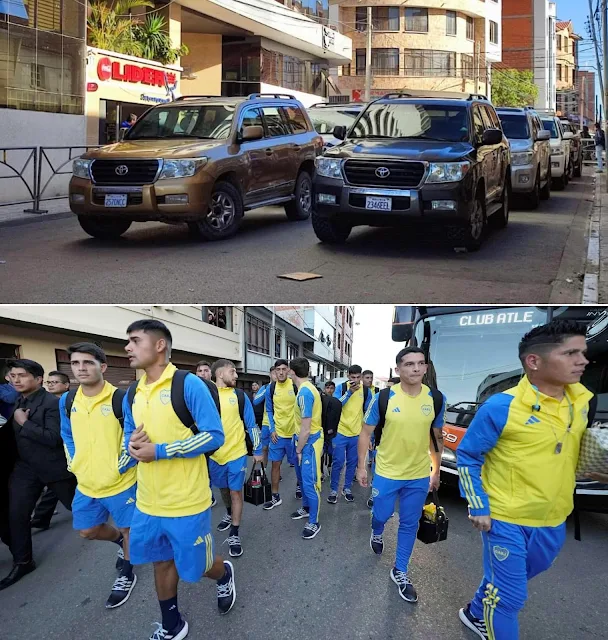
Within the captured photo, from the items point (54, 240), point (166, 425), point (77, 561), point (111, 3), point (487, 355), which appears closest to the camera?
point (166, 425)

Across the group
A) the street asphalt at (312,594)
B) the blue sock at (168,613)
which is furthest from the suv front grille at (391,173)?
the blue sock at (168,613)

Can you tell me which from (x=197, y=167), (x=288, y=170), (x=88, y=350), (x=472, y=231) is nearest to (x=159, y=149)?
(x=197, y=167)

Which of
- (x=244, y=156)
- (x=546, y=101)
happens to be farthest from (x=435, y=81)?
(x=244, y=156)

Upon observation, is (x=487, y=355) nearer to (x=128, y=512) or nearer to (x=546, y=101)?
(x=128, y=512)

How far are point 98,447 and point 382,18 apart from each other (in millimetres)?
67736

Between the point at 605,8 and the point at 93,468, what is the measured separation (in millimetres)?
23926

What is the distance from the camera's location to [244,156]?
11.9 m

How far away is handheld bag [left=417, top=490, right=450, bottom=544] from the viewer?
5645 mm

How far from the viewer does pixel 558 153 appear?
2347 cm

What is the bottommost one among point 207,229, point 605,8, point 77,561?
point 77,561

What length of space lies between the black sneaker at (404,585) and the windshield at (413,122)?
7129 mm

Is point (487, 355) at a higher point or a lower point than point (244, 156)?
lower

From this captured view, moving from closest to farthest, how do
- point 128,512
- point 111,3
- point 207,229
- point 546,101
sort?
point 128,512 < point 207,229 < point 111,3 < point 546,101

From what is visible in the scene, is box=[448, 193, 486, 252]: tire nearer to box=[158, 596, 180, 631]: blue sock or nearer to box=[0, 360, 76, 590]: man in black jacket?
box=[0, 360, 76, 590]: man in black jacket
